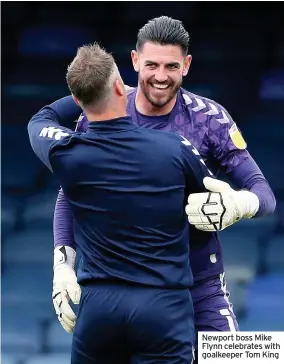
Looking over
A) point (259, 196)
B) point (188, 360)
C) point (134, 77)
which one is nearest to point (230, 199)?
point (259, 196)

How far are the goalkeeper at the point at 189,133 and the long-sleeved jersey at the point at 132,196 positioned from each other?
1.18 feet

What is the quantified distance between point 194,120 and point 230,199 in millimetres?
577

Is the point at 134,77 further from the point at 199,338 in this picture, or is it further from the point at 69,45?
the point at 199,338

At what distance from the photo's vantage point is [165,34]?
339cm

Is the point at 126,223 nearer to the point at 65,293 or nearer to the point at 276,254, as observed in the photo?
the point at 65,293

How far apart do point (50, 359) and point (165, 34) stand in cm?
365

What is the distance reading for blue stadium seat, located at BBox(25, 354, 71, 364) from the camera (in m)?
6.57

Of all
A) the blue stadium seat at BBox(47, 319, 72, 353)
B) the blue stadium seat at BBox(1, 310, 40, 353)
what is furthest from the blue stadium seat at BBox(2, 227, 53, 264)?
the blue stadium seat at BBox(47, 319, 72, 353)

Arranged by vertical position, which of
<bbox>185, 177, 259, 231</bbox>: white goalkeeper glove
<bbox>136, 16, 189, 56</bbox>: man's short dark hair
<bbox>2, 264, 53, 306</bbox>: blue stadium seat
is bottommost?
<bbox>185, 177, 259, 231</bbox>: white goalkeeper glove

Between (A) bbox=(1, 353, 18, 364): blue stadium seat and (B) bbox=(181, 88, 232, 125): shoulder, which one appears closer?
(B) bbox=(181, 88, 232, 125): shoulder

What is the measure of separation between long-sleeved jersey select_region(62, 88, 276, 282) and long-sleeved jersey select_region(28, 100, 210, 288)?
1.35ft

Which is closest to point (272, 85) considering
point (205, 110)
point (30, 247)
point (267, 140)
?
point (267, 140)

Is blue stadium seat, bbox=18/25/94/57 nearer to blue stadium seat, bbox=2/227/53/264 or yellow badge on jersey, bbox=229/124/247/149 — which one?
blue stadium seat, bbox=2/227/53/264

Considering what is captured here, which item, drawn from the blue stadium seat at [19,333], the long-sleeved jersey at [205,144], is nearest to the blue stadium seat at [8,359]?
the blue stadium seat at [19,333]
